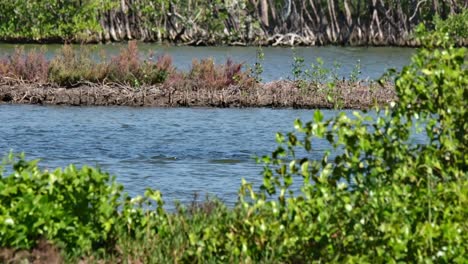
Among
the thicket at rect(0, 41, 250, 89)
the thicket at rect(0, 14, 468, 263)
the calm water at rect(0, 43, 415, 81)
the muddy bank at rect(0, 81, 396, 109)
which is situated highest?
the thicket at rect(0, 14, 468, 263)

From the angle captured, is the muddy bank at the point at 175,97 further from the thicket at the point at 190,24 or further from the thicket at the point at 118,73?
the thicket at the point at 190,24

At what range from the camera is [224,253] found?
926 centimetres

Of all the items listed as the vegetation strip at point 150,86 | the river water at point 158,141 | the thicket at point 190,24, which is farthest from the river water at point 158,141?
the thicket at point 190,24

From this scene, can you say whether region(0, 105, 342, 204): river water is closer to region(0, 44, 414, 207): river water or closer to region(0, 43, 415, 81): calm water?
region(0, 44, 414, 207): river water

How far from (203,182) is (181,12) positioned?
61.2m

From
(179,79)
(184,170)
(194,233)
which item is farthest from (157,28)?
(194,233)

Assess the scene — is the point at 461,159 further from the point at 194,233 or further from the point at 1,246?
the point at 1,246

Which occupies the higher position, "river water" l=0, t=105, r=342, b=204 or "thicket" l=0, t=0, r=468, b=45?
"river water" l=0, t=105, r=342, b=204

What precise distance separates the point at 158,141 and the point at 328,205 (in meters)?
15.0

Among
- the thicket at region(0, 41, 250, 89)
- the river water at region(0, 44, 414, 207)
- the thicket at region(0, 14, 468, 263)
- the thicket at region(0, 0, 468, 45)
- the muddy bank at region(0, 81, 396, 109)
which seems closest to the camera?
the thicket at region(0, 14, 468, 263)

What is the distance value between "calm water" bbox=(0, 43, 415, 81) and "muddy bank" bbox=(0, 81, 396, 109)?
1470 cm

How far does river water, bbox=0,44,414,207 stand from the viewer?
17922mm

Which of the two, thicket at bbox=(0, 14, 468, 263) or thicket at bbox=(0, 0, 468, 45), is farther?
thicket at bbox=(0, 0, 468, 45)

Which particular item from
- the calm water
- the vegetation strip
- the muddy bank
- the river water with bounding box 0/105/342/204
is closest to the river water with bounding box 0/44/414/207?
the river water with bounding box 0/105/342/204
